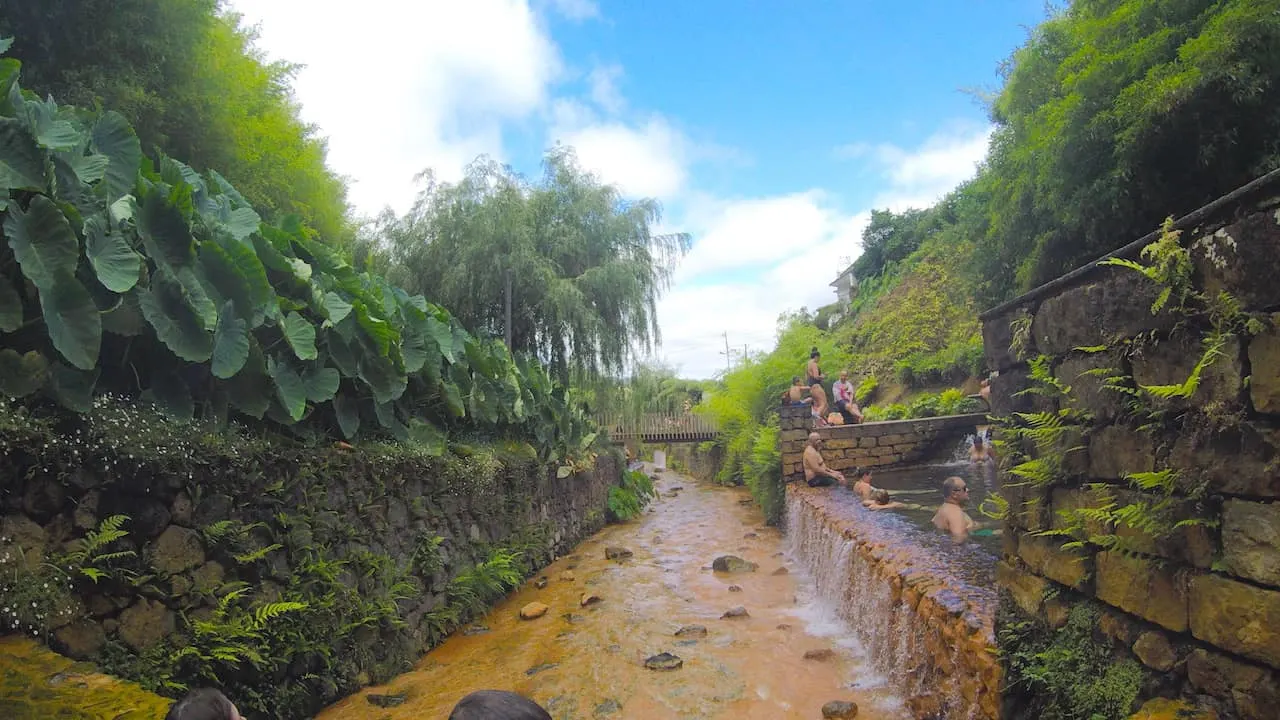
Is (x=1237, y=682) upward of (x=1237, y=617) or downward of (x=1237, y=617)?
downward

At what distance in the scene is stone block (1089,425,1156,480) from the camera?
7.13 feet

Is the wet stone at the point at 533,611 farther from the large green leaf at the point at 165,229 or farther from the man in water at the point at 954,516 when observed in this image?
the large green leaf at the point at 165,229

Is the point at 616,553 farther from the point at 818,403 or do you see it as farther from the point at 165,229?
the point at 165,229

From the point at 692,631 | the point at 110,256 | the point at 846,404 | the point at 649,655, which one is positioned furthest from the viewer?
the point at 846,404

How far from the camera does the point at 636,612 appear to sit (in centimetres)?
684

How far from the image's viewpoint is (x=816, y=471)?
1045 cm

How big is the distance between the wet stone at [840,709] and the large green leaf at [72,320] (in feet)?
14.2

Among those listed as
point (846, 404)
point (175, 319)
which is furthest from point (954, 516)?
point (846, 404)

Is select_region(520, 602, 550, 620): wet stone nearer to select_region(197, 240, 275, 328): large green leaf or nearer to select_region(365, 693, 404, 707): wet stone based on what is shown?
select_region(365, 693, 404, 707): wet stone

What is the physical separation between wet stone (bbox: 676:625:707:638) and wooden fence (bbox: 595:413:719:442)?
11.6 metres

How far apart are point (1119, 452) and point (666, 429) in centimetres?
1675

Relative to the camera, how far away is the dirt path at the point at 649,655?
450 cm

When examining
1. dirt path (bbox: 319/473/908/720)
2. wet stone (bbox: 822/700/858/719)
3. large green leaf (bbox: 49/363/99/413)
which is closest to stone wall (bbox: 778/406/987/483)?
dirt path (bbox: 319/473/908/720)

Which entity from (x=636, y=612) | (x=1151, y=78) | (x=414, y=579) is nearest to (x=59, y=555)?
(x=414, y=579)
